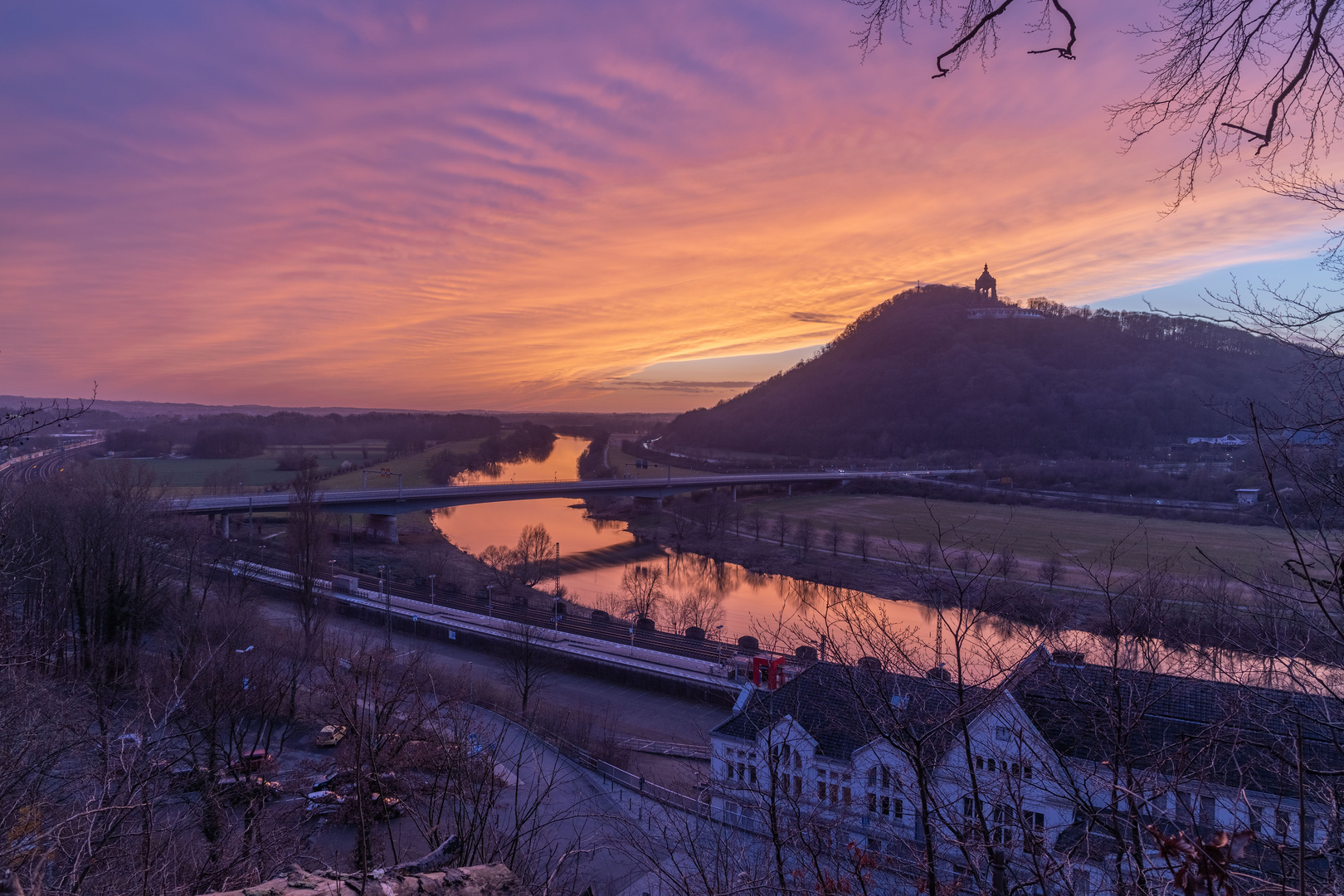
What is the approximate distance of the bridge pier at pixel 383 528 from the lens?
43500mm

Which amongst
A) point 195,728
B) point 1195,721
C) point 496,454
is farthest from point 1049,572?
point 496,454

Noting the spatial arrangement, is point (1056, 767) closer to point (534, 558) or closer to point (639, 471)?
point (534, 558)

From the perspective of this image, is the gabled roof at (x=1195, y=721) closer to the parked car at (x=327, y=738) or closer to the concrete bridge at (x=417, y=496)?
the parked car at (x=327, y=738)

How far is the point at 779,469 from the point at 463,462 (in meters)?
37.5

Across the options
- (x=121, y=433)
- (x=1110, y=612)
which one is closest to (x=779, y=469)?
(x=121, y=433)

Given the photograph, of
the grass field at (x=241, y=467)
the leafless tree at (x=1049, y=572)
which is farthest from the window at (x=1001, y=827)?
the grass field at (x=241, y=467)

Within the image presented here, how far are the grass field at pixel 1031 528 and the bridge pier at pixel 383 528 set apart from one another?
2666 centimetres

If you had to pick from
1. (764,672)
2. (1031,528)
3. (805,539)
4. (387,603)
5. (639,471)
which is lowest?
(805,539)

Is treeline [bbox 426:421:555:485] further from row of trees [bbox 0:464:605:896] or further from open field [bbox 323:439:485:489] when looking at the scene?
row of trees [bbox 0:464:605:896]

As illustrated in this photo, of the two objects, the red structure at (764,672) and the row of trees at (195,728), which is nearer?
the row of trees at (195,728)

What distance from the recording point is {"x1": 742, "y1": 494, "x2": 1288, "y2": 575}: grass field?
31.2 metres

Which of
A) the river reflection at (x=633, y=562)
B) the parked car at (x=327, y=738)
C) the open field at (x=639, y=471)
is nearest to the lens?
the parked car at (x=327, y=738)

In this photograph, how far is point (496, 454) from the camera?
313 feet

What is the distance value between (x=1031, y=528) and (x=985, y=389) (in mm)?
76059
